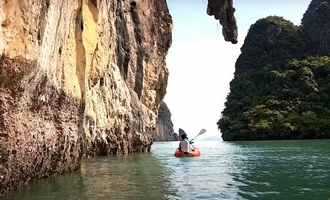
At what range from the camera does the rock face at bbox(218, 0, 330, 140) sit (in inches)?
3516

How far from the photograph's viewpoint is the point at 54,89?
1781 centimetres

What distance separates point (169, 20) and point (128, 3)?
1146 cm

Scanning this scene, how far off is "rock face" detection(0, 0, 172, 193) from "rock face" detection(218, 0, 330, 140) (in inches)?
2113

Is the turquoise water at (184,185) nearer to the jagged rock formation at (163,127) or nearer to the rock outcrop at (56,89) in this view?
the rock outcrop at (56,89)

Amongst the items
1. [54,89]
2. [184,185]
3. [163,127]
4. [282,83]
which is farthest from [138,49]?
[163,127]

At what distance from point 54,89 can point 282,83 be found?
89319mm

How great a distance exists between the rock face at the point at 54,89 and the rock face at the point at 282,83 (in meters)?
53.7

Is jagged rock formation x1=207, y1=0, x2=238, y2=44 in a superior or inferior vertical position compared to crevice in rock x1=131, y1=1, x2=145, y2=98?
superior

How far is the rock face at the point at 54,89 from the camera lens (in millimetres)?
13477

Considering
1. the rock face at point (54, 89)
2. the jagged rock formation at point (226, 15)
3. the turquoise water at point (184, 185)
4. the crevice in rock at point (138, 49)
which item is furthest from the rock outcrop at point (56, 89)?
the jagged rock formation at point (226, 15)

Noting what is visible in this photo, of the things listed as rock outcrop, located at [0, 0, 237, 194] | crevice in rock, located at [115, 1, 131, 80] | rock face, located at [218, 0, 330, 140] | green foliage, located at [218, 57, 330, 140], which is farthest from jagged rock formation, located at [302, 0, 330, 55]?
rock outcrop, located at [0, 0, 237, 194]

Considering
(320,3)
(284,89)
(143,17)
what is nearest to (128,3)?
(143,17)

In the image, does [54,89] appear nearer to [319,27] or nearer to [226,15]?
[226,15]

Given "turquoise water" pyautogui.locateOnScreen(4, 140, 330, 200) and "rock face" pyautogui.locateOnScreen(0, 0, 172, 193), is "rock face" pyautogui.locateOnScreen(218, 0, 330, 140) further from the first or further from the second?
"turquoise water" pyautogui.locateOnScreen(4, 140, 330, 200)
